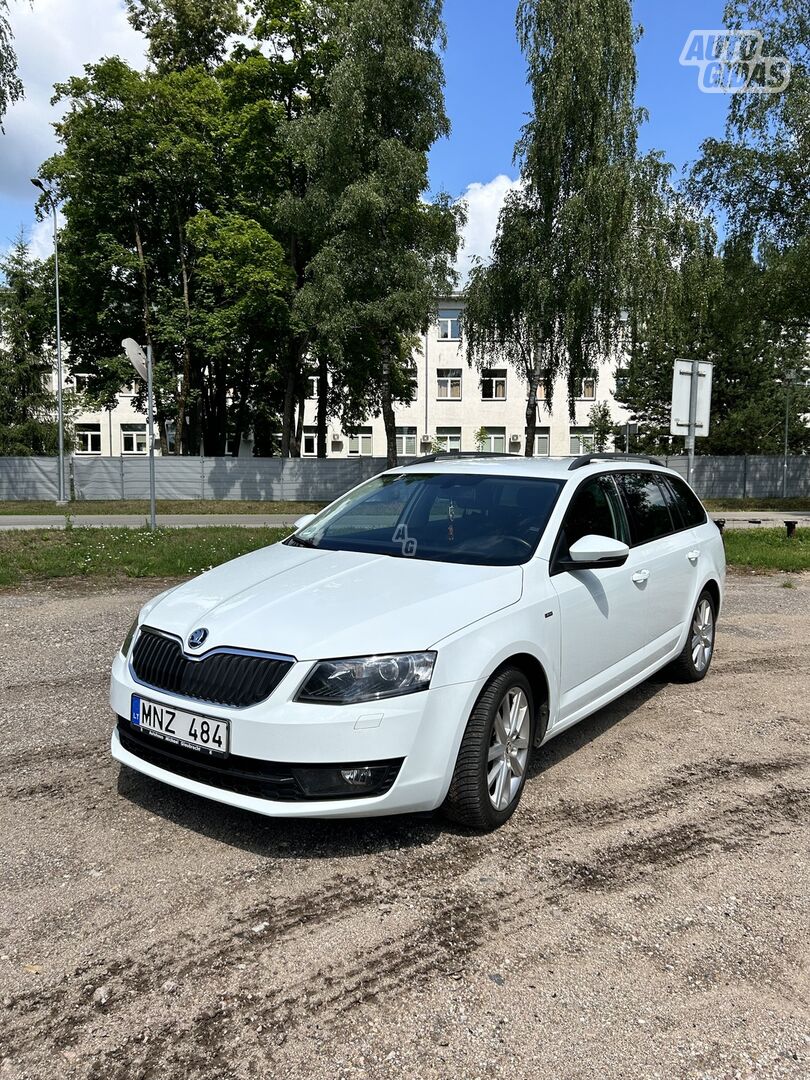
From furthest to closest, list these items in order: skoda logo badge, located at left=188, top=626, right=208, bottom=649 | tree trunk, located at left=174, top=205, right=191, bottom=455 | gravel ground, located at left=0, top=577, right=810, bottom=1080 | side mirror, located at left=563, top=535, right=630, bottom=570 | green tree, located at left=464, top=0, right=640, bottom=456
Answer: tree trunk, located at left=174, top=205, right=191, bottom=455, green tree, located at left=464, top=0, right=640, bottom=456, side mirror, located at left=563, top=535, right=630, bottom=570, skoda logo badge, located at left=188, top=626, right=208, bottom=649, gravel ground, located at left=0, top=577, right=810, bottom=1080

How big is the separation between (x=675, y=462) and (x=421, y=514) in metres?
33.1

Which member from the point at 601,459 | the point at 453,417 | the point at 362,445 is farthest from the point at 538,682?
the point at 362,445

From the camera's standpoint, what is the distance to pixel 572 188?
2320cm

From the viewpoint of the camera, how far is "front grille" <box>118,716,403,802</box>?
304 centimetres

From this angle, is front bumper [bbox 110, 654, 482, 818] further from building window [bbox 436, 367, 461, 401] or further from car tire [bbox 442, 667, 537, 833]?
building window [bbox 436, 367, 461, 401]

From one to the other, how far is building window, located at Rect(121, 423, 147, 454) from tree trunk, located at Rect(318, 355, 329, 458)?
70.1ft

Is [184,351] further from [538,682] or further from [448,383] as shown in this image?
[538,682]

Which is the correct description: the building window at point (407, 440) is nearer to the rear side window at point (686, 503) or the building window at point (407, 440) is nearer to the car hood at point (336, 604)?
the rear side window at point (686, 503)

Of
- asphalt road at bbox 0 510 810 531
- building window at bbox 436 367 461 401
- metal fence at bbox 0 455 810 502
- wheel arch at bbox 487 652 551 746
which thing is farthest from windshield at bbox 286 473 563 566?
building window at bbox 436 367 461 401

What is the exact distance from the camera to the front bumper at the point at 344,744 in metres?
2.98

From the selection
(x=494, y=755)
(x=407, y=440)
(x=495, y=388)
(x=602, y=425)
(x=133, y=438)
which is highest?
(x=495, y=388)

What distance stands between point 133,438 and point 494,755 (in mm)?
54540

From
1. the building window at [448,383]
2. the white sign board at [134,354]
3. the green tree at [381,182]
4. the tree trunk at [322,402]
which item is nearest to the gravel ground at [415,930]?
the white sign board at [134,354]

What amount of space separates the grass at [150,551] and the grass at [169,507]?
29.5 feet
